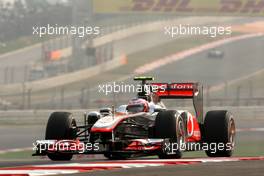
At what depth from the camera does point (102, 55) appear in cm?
7206

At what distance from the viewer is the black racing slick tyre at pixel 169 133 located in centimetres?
2102

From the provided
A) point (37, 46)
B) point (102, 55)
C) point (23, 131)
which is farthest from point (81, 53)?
point (23, 131)

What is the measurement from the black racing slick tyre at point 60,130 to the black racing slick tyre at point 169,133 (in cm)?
175

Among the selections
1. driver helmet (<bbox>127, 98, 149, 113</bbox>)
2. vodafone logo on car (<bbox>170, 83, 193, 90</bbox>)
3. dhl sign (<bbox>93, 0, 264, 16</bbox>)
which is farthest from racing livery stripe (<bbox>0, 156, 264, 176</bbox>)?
dhl sign (<bbox>93, 0, 264, 16</bbox>)

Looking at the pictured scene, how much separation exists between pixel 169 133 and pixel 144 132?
100 cm

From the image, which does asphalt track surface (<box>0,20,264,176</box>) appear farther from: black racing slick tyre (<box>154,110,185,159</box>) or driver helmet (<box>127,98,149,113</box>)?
black racing slick tyre (<box>154,110,185,159</box>)

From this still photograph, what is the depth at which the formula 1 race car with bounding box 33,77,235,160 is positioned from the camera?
2098 centimetres

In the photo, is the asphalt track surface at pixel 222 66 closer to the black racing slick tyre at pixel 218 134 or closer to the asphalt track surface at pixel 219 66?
the asphalt track surface at pixel 219 66

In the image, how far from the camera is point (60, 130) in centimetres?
2180

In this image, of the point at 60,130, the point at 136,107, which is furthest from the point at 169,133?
the point at 60,130

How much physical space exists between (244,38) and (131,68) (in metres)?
11.4

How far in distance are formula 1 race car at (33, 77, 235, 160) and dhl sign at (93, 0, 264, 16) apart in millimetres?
44123

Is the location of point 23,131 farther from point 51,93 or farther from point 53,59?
point 53,59

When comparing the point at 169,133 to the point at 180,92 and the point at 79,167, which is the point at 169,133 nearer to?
the point at 180,92
